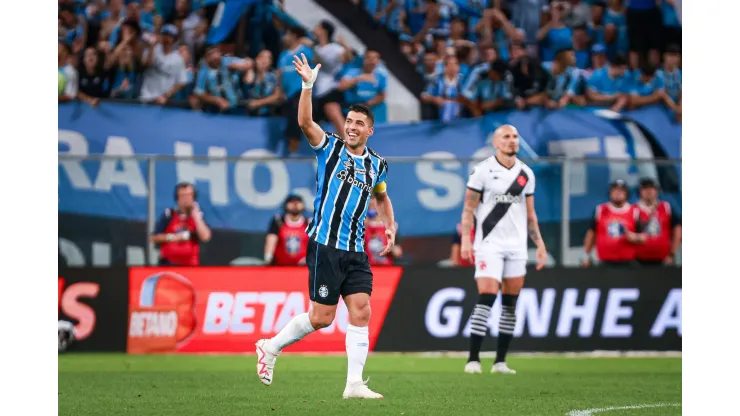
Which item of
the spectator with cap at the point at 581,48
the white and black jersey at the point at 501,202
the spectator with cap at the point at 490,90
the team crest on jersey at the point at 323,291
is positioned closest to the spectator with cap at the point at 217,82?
the spectator with cap at the point at 490,90

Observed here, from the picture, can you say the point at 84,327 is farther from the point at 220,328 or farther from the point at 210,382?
the point at 210,382

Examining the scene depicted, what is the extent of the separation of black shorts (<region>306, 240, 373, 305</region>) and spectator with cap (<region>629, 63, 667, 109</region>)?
434 inches

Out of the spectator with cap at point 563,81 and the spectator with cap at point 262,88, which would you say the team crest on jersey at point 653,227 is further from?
the spectator with cap at point 262,88

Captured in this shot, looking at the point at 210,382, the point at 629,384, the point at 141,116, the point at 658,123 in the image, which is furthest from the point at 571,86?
the point at 210,382

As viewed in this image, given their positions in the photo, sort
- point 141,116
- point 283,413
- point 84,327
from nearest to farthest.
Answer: point 283,413, point 84,327, point 141,116

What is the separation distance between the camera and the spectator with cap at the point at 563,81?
16.8 meters

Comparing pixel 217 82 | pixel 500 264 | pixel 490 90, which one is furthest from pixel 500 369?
pixel 217 82

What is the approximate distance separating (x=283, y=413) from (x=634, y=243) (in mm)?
7760

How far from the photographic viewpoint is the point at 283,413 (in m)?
6.21

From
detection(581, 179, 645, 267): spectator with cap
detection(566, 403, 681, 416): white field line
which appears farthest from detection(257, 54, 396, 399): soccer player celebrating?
detection(581, 179, 645, 267): spectator with cap

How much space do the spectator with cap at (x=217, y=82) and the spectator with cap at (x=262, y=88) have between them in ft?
0.51

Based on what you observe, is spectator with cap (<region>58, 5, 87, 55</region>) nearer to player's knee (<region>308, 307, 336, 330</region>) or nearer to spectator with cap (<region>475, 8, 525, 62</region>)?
spectator with cap (<region>475, 8, 525, 62</region>)

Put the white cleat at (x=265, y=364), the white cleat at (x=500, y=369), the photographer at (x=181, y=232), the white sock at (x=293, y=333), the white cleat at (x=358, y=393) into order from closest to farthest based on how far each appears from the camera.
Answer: the white cleat at (x=358, y=393) → the white sock at (x=293, y=333) → the white cleat at (x=265, y=364) → the white cleat at (x=500, y=369) → the photographer at (x=181, y=232)

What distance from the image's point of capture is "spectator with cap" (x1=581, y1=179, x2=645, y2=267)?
13.0 metres
